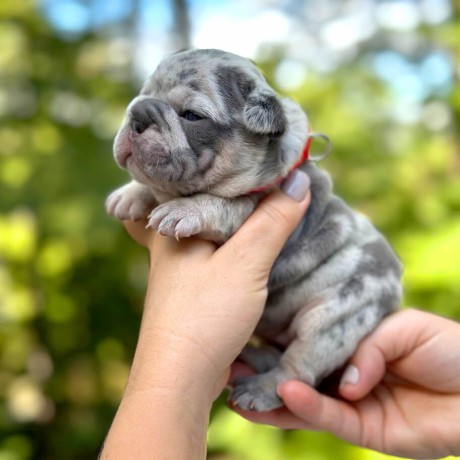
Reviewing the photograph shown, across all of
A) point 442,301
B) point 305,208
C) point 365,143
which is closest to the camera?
point 305,208

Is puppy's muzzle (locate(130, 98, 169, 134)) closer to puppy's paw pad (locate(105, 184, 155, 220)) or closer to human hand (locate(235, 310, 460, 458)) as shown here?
puppy's paw pad (locate(105, 184, 155, 220))

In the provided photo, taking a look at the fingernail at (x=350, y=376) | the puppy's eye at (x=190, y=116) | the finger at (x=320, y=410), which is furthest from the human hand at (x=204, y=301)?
the fingernail at (x=350, y=376)

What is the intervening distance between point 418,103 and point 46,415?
4.83m

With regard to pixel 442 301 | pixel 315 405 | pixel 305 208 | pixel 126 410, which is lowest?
pixel 442 301

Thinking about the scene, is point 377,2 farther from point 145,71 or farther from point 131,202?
point 131,202

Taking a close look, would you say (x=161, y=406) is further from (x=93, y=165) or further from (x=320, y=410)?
(x=93, y=165)

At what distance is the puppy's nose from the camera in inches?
79.2

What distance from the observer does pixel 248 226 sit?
218 centimetres

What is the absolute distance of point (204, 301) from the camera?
204 cm

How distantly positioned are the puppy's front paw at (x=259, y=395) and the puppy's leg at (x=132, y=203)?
0.83 meters

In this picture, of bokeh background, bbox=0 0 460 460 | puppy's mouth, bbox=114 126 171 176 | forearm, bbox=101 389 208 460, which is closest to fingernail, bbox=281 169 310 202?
puppy's mouth, bbox=114 126 171 176

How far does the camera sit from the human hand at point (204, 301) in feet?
6.41

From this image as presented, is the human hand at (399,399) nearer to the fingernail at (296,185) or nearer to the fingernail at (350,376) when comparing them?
the fingernail at (350,376)

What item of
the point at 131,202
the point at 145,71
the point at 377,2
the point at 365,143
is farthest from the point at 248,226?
the point at 377,2
